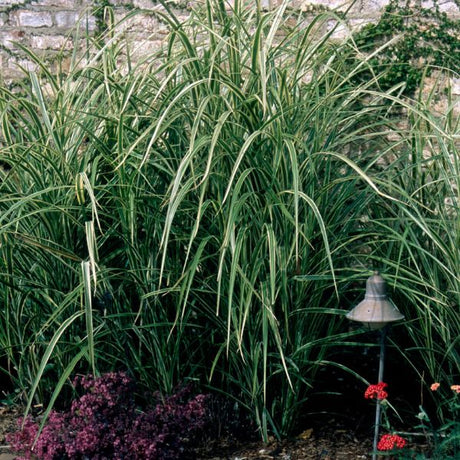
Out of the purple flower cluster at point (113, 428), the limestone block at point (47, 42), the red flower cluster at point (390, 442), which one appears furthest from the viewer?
the limestone block at point (47, 42)

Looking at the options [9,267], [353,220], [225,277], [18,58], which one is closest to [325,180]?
[353,220]

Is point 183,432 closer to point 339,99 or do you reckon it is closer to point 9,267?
point 9,267

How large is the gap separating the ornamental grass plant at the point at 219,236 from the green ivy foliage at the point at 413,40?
94 centimetres

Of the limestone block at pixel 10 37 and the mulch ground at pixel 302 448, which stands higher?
the limestone block at pixel 10 37

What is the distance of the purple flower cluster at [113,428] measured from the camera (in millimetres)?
3020

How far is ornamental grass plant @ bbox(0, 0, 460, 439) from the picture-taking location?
312 cm

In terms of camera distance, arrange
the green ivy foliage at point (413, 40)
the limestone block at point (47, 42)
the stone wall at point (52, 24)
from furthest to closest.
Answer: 1. the limestone block at point (47, 42)
2. the stone wall at point (52, 24)
3. the green ivy foliage at point (413, 40)

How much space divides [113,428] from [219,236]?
0.84 m

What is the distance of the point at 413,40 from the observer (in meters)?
4.54

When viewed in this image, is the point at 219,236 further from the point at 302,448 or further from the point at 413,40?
the point at 413,40

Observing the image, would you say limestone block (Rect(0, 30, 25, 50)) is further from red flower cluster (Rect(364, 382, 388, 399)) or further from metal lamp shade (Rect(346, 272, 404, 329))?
red flower cluster (Rect(364, 382, 388, 399))

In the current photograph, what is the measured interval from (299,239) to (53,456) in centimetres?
125

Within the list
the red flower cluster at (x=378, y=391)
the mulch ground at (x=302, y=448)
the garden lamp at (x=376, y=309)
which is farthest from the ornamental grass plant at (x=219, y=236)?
the red flower cluster at (x=378, y=391)

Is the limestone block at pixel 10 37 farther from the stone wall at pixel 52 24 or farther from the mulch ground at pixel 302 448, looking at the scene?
the mulch ground at pixel 302 448
